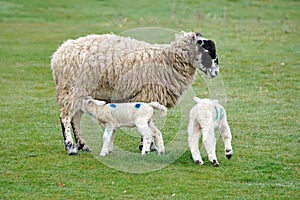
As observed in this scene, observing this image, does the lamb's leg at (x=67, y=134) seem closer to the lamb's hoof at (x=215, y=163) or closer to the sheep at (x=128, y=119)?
the sheep at (x=128, y=119)

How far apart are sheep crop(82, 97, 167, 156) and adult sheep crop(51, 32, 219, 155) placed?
38 cm

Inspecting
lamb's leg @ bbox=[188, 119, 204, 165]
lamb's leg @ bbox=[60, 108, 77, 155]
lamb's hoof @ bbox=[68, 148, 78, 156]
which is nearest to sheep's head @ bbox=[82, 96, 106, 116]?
lamb's leg @ bbox=[60, 108, 77, 155]

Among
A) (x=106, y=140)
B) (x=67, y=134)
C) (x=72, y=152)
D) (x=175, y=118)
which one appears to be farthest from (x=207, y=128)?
(x=175, y=118)

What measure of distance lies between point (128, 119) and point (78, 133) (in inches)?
47.5

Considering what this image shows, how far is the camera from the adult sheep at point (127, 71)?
384 inches

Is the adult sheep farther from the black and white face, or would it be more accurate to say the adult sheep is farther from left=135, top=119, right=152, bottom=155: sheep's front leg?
left=135, top=119, right=152, bottom=155: sheep's front leg

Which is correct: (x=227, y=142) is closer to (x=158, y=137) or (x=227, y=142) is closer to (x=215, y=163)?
(x=215, y=163)

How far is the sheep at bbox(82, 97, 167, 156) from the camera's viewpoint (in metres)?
9.13

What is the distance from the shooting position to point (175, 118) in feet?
40.6

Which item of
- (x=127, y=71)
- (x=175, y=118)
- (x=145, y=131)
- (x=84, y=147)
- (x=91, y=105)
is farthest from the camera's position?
(x=175, y=118)

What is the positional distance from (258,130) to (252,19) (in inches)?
597

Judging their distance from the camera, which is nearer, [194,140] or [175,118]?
[194,140]

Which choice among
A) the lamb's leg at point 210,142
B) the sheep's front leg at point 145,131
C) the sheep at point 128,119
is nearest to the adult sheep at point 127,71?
the sheep at point 128,119

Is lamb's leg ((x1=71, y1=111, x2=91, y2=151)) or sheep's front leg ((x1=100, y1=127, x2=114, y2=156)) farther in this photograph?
lamb's leg ((x1=71, y1=111, x2=91, y2=151))
